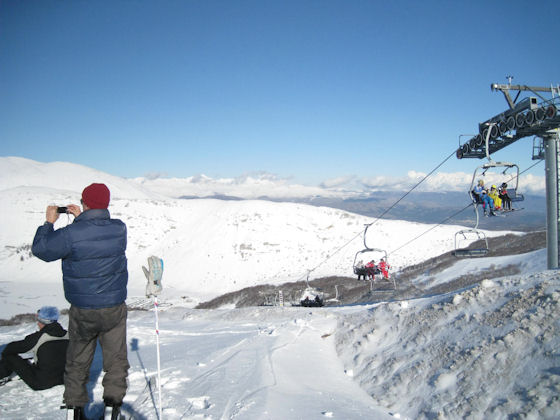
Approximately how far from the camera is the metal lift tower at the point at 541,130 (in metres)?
10.9

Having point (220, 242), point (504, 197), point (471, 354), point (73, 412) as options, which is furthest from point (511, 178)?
point (220, 242)

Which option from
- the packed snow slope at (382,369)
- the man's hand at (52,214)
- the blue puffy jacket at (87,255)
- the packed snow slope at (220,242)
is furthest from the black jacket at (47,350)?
the packed snow slope at (220,242)

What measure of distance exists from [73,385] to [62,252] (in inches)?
62.2

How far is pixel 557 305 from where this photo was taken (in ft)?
18.3

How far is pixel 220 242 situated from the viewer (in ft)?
162

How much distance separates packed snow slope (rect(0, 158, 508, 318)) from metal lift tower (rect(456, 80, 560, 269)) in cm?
2781

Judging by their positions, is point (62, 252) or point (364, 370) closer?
point (62, 252)

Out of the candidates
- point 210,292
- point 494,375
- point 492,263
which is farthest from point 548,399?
point 210,292

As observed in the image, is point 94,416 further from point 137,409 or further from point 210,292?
point 210,292

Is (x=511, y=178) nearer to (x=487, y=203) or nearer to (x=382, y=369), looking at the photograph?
(x=487, y=203)

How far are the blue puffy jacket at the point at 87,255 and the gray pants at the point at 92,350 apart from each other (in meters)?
0.15

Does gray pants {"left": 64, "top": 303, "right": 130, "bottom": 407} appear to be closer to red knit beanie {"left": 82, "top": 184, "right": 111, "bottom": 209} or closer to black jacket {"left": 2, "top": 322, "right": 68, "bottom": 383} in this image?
red knit beanie {"left": 82, "top": 184, "right": 111, "bottom": 209}

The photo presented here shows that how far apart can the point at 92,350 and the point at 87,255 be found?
1230mm

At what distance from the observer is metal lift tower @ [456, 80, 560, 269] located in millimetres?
10891
